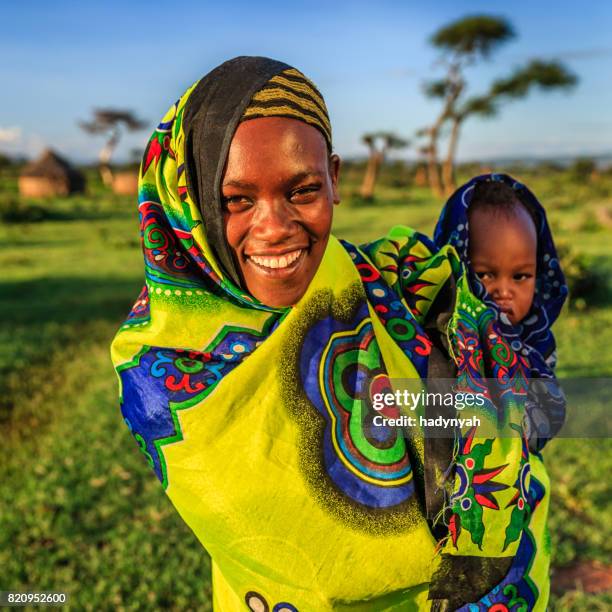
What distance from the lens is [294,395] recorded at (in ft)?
3.85

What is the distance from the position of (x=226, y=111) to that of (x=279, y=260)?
0.30m

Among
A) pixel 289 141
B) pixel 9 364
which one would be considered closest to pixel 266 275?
pixel 289 141

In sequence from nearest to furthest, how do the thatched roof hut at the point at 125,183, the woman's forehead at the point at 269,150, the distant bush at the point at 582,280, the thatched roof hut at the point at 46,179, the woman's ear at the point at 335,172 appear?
the woman's forehead at the point at 269,150 < the woman's ear at the point at 335,172 < the distant bush at the point at 582,280 < the thatched roof hut at the point at 46,179 < the thatched roof hut at the point at 125,183

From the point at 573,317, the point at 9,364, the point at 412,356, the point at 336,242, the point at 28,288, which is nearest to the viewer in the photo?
the point at 412,356

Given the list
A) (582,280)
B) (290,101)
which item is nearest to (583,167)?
(582,280)

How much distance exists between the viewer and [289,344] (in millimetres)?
1189

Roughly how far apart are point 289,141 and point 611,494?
3.30m

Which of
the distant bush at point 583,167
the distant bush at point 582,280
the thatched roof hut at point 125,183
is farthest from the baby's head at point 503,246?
the distant bush at point 583,167

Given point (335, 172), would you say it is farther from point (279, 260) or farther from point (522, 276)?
point (522, 276)

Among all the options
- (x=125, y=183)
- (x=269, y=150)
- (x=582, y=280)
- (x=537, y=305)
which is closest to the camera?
(x=269, y=150)

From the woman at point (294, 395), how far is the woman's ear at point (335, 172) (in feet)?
0.18

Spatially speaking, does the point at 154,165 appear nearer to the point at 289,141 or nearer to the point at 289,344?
the point at 289,141

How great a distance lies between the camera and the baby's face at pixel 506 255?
155cm

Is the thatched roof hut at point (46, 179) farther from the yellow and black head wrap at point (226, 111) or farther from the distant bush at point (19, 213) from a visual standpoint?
the yellow and black head wrap at point (226, 111)
